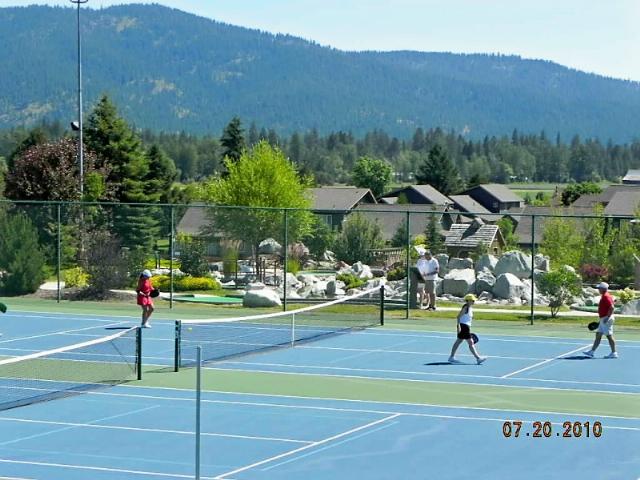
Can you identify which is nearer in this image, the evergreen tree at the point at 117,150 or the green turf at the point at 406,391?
the green turf at the point at 406,391

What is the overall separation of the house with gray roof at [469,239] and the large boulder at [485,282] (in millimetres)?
3352

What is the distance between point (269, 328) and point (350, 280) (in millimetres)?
7264

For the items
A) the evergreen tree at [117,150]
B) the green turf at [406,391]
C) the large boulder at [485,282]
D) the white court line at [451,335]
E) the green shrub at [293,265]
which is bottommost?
the green turf at [406,391]

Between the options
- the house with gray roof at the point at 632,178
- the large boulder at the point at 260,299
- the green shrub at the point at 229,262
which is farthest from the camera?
the house with gray roof at the point at 632,178

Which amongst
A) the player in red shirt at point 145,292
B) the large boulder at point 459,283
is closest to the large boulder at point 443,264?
the large boulder at point 459,283

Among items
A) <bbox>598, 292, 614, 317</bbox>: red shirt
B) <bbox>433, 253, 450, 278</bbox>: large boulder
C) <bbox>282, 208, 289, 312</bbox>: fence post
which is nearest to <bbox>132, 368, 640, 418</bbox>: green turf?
<bbox>598, 292, 614, 317</bbox>: red shirt

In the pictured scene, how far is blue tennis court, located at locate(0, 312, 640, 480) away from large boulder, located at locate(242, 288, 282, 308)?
8255 millimetres

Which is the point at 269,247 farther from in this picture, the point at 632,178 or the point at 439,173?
the point at 632,178

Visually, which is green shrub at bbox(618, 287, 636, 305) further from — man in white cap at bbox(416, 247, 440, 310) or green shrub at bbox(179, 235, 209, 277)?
green shrub at bbox(179, 235, 209, 277)

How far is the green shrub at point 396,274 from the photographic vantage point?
36719 millimetres

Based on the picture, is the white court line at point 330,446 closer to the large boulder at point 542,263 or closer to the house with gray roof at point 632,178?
the large boulder at point 542,263

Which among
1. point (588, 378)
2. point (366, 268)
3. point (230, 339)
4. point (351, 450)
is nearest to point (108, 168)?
point (366, 268)

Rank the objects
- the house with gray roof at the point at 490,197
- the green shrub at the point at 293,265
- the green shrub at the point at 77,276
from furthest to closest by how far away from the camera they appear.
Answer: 1. the house with gray roof at the point at 490,197
2. the green shrub at the point at 77,276
3. the green shrub at the point at 293,265

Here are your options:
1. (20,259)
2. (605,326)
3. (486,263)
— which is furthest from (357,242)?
(605,326)
